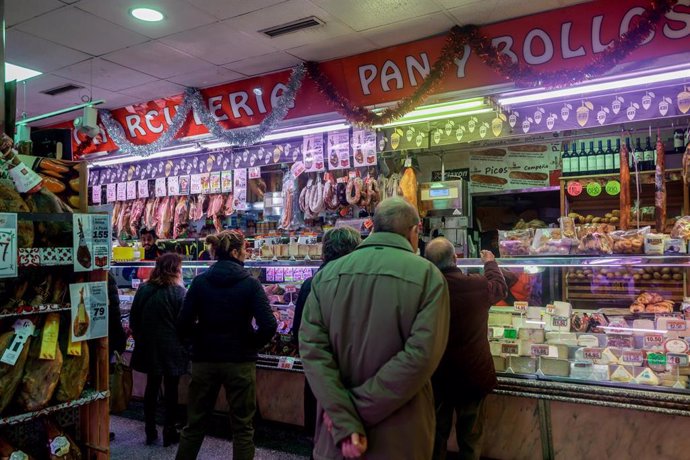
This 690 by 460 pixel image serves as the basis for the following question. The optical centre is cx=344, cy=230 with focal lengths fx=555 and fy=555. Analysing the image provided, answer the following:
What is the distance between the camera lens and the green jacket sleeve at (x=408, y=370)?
8.06ft

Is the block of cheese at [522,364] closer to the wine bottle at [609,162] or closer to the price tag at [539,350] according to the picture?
the price tag at [539,350]

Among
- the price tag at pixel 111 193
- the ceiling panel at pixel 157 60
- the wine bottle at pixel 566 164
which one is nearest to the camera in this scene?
the ceiling panel at pixel 157 60

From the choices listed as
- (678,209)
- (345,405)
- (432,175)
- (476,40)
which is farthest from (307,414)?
(678,209)

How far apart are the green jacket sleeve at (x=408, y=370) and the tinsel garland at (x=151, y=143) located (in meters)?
5.44

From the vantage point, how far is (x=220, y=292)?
4195 mm

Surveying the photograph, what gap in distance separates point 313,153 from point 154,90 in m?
2.37

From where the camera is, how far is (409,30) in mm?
5242

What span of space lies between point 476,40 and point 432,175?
3748mm

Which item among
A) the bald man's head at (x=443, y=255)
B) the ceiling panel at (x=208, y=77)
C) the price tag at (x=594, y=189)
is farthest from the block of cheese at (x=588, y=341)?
the ceiling panel at (x=208, y=77)

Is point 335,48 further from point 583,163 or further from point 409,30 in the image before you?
point 583,163

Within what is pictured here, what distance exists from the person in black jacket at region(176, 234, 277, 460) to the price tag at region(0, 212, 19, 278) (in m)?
1.51

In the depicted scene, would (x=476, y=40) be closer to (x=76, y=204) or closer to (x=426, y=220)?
(x=426, y=220)

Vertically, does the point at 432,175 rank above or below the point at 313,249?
above

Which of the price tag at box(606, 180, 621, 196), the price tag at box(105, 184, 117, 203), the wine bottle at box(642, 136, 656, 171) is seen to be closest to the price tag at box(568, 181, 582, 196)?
the price tag at box(606, 180, 621, 196)
